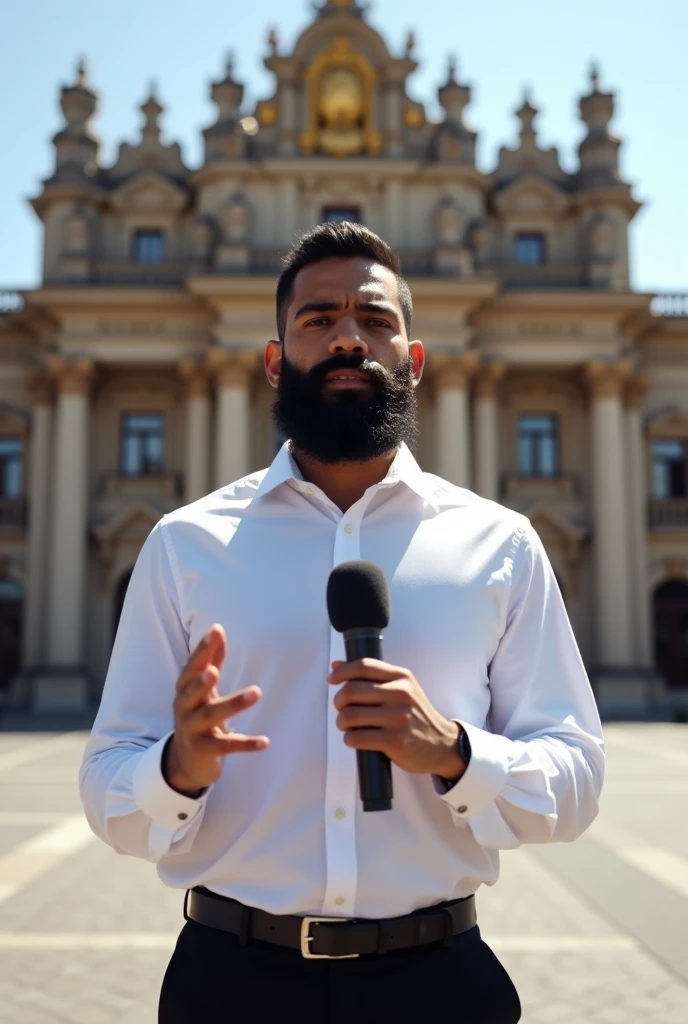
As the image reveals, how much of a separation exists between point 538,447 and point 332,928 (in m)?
28.8

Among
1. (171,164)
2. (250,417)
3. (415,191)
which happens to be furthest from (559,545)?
(171,164)

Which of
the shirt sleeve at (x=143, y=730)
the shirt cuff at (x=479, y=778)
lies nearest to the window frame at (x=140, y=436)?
the shirt sleeve at (x=143, y=730)

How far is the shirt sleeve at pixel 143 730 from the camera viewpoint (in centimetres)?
199

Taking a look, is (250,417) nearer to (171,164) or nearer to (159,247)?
(159,247)

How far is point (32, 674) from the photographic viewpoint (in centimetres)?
2720

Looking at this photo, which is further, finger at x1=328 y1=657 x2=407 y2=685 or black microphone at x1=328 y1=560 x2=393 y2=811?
black microphone at x1=328 y1=560 x2=393 y2=811

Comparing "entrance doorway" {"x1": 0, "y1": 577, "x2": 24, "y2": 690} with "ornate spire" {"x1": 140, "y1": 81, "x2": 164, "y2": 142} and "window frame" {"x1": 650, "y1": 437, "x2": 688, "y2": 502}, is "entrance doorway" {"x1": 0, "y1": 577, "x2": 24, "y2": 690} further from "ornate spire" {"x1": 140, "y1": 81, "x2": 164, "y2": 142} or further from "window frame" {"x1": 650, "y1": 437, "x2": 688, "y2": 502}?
"window frame" {"x1": 650, "y1": 437, "x2": 688, "y2": 502}

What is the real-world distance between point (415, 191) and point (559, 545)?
11.4 m

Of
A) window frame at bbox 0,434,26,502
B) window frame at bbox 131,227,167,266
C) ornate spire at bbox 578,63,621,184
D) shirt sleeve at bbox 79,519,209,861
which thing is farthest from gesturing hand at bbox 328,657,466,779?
ornate spire at bbox 578,63,621,184

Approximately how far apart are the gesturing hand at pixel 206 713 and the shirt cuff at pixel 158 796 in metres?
0.07

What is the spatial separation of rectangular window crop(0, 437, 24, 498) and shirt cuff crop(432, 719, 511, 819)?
29530mm

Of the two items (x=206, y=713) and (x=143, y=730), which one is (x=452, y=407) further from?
(x=206, y=713)

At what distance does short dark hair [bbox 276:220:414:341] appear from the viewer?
2463mm

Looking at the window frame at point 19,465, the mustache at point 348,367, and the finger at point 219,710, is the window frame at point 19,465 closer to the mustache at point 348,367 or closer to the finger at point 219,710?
the mustache at point 348,367
